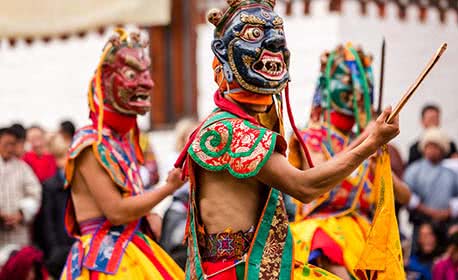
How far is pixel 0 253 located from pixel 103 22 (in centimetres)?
570

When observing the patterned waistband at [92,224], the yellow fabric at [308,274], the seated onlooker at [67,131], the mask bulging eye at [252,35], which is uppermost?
the mask bulging eye at [252,35]

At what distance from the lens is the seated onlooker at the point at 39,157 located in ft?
38.7

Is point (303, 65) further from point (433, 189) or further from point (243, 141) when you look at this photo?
point (243, 141)

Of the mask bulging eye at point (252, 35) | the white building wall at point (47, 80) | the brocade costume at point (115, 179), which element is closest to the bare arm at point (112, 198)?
the brocade costume at point (115, 179)

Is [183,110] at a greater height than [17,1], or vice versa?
[17,1]

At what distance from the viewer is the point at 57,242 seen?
1048cm

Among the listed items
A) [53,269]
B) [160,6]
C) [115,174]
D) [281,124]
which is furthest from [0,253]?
[160,6]

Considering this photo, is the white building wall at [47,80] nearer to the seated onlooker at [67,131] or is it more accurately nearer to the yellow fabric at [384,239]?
the seated onlooker at [67,131]

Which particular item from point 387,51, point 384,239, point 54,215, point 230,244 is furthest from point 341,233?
point 387,51

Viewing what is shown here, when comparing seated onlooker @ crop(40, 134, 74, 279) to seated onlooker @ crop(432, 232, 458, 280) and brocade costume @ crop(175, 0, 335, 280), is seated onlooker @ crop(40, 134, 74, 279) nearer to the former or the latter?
seated onlooker @ crop(432, 232, 458, 280)

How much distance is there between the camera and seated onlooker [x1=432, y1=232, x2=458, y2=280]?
32.3 feet

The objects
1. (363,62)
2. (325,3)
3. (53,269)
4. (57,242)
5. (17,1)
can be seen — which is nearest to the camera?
(363,62)

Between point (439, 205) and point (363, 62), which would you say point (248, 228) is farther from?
point (439, 205)

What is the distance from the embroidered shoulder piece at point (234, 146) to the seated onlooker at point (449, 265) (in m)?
4.67
